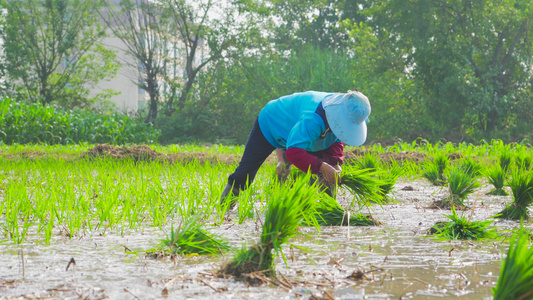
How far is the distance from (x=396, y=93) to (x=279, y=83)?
3861 millimetres

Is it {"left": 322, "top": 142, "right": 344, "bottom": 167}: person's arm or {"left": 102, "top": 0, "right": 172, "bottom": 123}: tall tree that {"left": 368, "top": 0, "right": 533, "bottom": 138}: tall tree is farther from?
{"left": 322, "top": 142, "right": 344, "bottom": 167}: person's arm

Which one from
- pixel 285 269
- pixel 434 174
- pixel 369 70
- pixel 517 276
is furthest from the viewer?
pixel 369 70

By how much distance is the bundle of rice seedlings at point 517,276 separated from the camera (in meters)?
1.59

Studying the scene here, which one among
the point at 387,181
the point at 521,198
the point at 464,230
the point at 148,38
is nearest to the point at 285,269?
the point at 464,230

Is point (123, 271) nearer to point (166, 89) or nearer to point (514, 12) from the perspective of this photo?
point (514, 12)

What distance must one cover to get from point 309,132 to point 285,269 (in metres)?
1.40

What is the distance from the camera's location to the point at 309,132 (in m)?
3.52

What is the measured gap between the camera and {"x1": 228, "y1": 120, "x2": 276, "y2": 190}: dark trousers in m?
4.14

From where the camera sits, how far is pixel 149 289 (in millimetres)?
1945

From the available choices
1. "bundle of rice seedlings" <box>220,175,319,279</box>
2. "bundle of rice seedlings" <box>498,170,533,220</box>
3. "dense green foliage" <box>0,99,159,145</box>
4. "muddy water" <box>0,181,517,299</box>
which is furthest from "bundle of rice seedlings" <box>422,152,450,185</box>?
"dense green foliage" <box>0,99,159,145</box>

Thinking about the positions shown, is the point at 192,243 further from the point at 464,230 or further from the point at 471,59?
the point at 471,59

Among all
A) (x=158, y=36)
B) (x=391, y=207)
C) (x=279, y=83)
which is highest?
(x=158, y=36)

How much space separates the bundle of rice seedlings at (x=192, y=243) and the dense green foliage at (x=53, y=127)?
32.8 ft

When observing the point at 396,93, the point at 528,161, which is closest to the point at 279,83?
the point at 396,93
